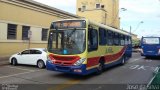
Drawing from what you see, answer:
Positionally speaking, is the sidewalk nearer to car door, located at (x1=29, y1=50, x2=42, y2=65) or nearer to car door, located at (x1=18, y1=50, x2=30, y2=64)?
car door, located at (x1=18, y1=50, x2=30, y2=64)

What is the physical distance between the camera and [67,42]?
13.6 m

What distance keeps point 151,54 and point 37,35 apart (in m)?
13.0

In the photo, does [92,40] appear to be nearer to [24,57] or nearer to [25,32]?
[24,57]

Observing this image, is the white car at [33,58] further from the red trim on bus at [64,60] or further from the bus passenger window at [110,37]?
the red trim on bus at [64,60]

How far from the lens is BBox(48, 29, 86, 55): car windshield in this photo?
43.9ft

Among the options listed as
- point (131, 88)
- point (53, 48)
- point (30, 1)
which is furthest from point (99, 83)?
point (30, 1)

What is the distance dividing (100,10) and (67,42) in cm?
4294

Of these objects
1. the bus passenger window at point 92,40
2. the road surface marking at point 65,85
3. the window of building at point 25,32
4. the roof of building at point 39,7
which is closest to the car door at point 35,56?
the bus passenger window at point 92,40

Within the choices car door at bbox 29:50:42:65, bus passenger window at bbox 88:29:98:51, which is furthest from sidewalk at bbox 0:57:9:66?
bus passenger window at bbox 88:29:98:51

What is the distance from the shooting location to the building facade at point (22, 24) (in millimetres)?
23797

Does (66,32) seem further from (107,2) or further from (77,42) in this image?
(107,2)

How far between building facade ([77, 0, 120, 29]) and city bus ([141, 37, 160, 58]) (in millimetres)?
24011

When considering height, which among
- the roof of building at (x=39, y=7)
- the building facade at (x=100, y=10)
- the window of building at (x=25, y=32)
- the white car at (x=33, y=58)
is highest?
the building facade at (x=100, y=10)

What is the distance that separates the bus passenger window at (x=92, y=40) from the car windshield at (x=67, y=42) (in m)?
0.48
